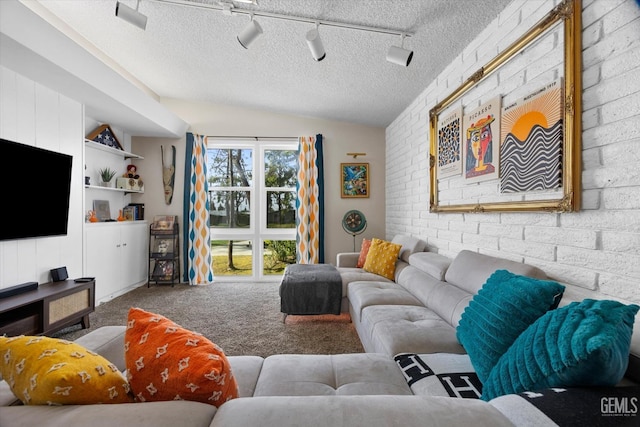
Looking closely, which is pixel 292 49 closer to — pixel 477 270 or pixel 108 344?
pixel 477 270

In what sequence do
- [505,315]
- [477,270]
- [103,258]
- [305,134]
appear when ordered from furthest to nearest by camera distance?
[305,134]
[103,258]
[477,270]
[505,315]

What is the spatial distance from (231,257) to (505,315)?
4.21 metres

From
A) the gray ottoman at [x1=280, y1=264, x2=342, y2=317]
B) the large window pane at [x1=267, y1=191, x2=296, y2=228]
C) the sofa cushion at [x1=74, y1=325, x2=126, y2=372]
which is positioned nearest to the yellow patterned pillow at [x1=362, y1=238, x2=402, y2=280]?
the gray ottoman at [x1=280, y1=264, x2=342, y2=317]

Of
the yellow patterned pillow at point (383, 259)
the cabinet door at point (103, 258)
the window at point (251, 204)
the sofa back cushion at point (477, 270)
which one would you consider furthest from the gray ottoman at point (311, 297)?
the cabinet door at point (103, 258)

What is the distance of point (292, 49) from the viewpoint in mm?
2684

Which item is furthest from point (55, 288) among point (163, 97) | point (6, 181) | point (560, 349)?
point (560, 349)

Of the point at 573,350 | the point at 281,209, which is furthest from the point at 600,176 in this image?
the point at 281,209

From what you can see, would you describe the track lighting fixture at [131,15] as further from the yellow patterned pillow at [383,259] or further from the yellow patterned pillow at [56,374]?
the yellow patterned pillow at [383,259]

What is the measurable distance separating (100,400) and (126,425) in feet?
0.63

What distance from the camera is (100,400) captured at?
2.08 ft

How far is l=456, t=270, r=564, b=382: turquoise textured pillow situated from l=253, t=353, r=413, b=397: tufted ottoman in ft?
1.07

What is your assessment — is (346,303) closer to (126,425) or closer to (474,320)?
(474,320)

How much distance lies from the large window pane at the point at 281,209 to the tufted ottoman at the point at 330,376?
131 inches

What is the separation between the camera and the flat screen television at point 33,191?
2227mm
